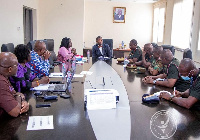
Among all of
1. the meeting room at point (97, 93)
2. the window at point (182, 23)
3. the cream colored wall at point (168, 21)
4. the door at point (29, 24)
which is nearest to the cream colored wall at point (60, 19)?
the door at point (29, 24)

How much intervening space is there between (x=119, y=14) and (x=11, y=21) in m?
4.42

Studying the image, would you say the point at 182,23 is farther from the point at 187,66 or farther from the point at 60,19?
the point at 187,66

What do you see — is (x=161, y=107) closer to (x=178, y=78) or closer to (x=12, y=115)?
(x=178, y=78)

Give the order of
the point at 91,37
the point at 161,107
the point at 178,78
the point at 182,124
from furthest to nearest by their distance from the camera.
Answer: the point at 91,37 → the point at 178,78 → the point at 161,107 → the point at 182,124

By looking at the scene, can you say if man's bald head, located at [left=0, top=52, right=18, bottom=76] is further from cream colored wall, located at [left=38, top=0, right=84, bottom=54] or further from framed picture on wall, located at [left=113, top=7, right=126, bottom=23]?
framed picture on wall, located at [left=113, top=7, right=126, bottom=23]

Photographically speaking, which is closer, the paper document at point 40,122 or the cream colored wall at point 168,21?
the paper document at point 40,122

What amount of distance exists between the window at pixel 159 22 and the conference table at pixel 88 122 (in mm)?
5655

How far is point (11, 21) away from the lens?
4734mm

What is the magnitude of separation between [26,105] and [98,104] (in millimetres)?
578

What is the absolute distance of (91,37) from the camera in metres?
8.23

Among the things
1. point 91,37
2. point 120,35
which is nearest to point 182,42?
point 120,35

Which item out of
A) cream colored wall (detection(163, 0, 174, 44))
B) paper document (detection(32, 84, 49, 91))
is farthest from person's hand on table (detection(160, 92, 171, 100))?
cream colored wall (detection(163, 0, 174, 44))

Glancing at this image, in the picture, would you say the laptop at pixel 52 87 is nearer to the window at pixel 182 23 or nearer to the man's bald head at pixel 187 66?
the man's bald head at pixel 187 66

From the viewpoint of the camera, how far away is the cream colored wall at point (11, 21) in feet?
14.3
